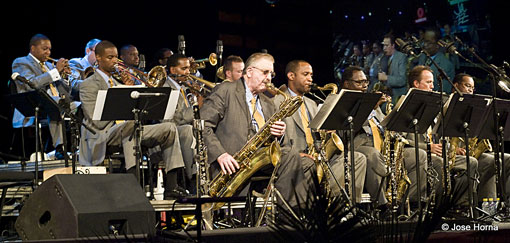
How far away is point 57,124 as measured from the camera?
8.02m

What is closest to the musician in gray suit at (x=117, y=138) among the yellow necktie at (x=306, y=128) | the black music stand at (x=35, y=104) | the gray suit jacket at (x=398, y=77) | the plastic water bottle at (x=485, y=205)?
the black music stand at (x=35, y=104)

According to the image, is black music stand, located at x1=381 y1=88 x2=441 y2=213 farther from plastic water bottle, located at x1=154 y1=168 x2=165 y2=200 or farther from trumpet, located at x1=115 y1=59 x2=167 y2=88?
trumpet, located at x1=115 y1=59 x2=167 y2=88

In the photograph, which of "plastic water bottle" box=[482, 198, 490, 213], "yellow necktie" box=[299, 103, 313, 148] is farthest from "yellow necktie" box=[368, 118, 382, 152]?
"plastic water bottle" box=[482, 198, 490, 213]

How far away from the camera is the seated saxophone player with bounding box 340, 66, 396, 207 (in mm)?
6871

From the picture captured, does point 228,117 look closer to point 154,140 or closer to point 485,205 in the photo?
point 154,140

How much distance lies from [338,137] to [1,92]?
4.98 m

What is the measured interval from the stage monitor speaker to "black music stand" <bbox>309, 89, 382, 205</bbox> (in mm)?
1963

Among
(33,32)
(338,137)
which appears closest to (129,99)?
(338,137)

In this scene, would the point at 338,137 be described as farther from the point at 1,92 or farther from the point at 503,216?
the point at 1,92

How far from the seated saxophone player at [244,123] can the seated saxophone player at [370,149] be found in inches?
45.5

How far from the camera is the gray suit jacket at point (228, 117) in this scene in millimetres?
5914

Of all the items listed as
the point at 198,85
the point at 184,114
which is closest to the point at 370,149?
the point at 184,114

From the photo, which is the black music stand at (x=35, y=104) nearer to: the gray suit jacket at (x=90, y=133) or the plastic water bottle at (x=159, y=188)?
the gray suit jacket at (x=90, y=133)

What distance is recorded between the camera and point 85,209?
376 cm
